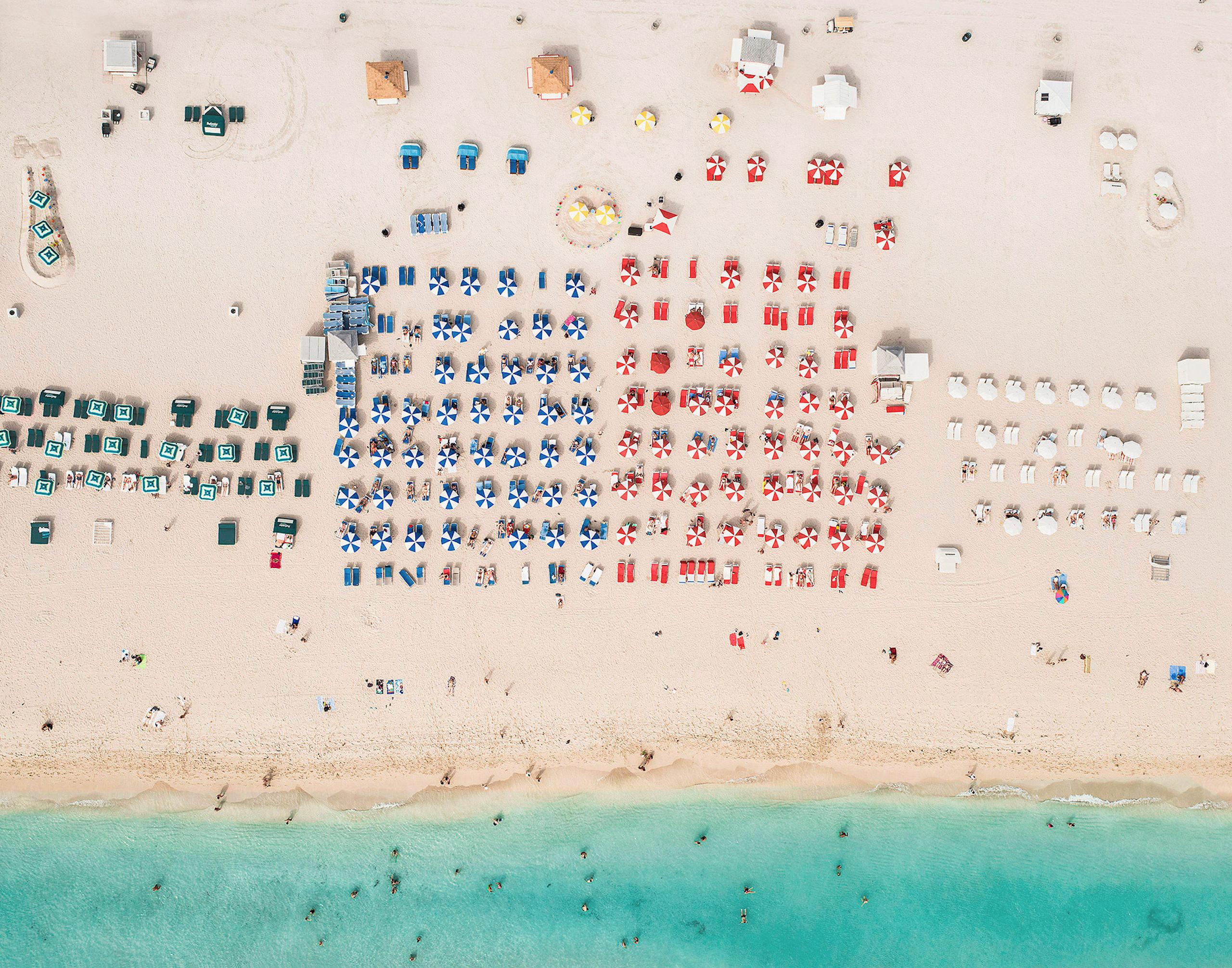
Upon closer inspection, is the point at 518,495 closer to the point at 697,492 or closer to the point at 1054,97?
the point at 697,492

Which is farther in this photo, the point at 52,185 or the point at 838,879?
the point at 838,879

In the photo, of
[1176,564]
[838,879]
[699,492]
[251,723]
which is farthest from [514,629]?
[1176,564]

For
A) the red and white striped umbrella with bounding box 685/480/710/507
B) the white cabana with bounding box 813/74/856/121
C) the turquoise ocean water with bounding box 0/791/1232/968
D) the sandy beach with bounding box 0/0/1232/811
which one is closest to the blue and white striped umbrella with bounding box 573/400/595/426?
the sandy beach with bounding box 0/0/1232/811

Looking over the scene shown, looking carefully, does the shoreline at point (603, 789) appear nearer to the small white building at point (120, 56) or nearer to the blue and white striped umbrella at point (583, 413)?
the blue and white striped umbrella at point (583, 413)

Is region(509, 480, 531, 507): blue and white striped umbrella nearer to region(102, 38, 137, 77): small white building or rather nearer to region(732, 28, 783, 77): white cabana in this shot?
Answer: region(732, 28, 783, 77): white cabana

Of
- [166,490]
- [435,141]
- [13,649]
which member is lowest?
[13,649]

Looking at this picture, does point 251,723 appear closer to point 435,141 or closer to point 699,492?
point 699,492

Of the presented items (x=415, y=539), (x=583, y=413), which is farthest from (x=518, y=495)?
(x=415, y=539)
